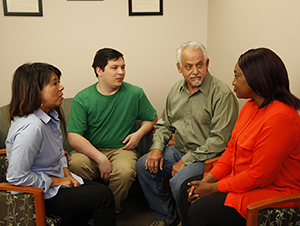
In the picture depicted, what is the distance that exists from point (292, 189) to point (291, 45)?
0.93 m

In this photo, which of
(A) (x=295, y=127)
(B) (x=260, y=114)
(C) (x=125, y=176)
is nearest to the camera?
(A) (x=295, y=127)

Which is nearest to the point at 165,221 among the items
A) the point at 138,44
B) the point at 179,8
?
the point at 138,44

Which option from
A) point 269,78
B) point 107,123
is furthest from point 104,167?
point 269,78

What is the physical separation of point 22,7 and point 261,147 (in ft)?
8.96

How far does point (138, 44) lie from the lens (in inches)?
127

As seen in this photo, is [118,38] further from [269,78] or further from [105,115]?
[269,78]

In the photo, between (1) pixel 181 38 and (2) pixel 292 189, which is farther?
(1) pixel 181 38

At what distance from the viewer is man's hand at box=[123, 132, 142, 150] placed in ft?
8.09

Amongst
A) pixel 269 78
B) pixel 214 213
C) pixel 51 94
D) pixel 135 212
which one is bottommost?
pixel 135 212

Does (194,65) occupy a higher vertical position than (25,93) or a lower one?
higher

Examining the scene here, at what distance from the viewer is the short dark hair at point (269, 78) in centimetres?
145

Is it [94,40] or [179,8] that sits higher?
[179,8]

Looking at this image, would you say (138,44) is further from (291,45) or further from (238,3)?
(291,45)

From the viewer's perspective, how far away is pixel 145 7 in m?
3.15
